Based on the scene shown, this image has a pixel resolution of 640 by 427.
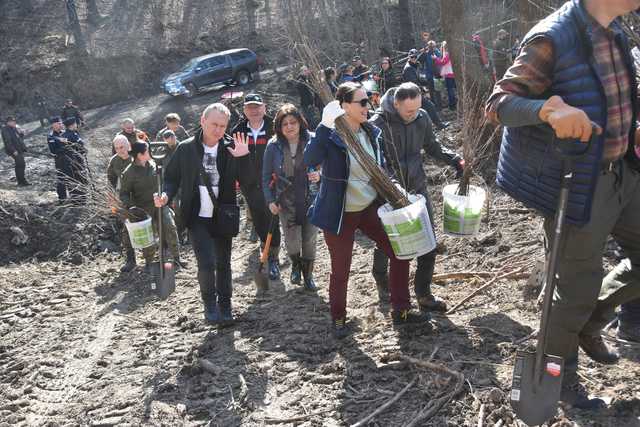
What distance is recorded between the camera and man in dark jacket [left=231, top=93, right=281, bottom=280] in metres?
7.28

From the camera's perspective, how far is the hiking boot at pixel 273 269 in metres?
7.32

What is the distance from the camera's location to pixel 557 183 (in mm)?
2986

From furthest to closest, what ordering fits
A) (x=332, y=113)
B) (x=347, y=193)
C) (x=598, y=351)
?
(x=347, y=193)
(x=332, y=113)
(x=598, y=351)

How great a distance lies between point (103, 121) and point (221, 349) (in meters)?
19.8

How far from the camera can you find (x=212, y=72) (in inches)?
1011

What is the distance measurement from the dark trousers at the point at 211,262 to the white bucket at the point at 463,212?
188cm

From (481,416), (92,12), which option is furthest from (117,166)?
(92,12)

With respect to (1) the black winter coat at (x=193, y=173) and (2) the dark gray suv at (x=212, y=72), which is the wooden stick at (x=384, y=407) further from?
(2) the dark gray suv at (x=212, y=72)

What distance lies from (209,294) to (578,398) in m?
3.36

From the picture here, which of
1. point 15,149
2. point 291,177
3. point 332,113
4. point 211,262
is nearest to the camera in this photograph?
point 332,113

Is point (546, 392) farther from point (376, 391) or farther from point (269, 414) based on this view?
point (269, 414)

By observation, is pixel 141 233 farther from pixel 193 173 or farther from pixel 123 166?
pixel 193 173

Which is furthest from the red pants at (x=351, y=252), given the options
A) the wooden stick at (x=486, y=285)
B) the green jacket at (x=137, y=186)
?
the green jacket at (x=137, y=186)

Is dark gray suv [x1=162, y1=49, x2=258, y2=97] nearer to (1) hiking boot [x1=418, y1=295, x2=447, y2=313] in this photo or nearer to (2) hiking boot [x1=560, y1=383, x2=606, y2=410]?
(1) hiking boot [x1=418, y1=295, x2=447, y2=313]
